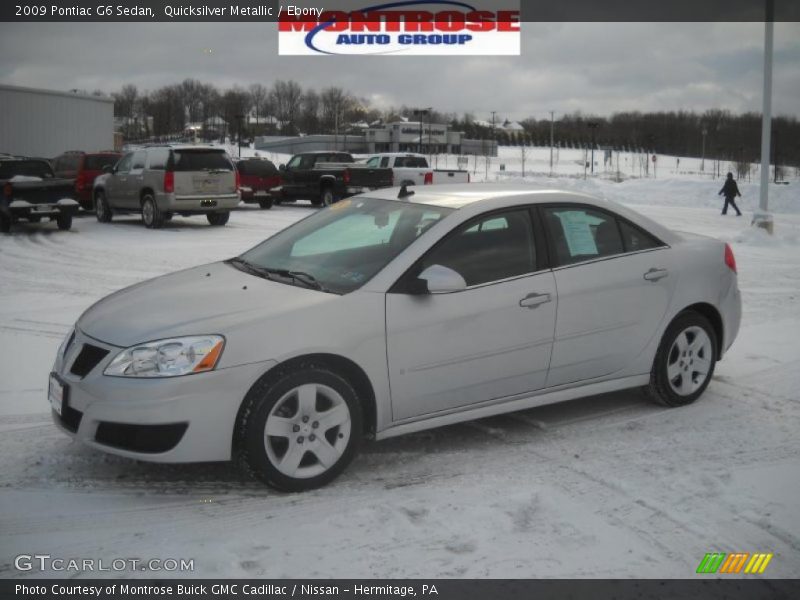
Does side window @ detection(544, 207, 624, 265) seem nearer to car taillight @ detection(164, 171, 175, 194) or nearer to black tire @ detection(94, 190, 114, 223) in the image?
car taillight @ detection(164, 171, 175, 194)

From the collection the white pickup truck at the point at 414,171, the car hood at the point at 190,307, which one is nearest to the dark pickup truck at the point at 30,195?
the white pickup truck at the point at 414,171

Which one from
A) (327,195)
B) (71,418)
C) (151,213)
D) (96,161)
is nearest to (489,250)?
(71,418)

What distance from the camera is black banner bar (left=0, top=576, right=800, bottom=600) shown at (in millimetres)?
3441

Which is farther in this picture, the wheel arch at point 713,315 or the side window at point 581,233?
the wheel arch at point 713,315

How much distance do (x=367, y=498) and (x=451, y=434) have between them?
1.17m

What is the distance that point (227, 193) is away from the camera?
64.9ft

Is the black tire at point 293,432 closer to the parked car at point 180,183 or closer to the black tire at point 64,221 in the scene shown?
the parked car at point 180,183

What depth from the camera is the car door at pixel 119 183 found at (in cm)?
2072

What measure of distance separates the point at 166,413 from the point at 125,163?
706 inches

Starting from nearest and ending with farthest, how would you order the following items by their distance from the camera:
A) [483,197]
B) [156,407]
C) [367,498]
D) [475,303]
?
[156,407]
[367,498]
[475,303]
[483,197]

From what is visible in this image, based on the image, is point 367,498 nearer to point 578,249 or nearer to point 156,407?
point 156,407

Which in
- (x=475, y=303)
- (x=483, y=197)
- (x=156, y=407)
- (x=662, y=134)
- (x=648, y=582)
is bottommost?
(x=648, y=582)

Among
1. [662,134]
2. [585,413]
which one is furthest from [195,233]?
[662,134]

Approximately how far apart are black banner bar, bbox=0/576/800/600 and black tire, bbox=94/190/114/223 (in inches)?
757
